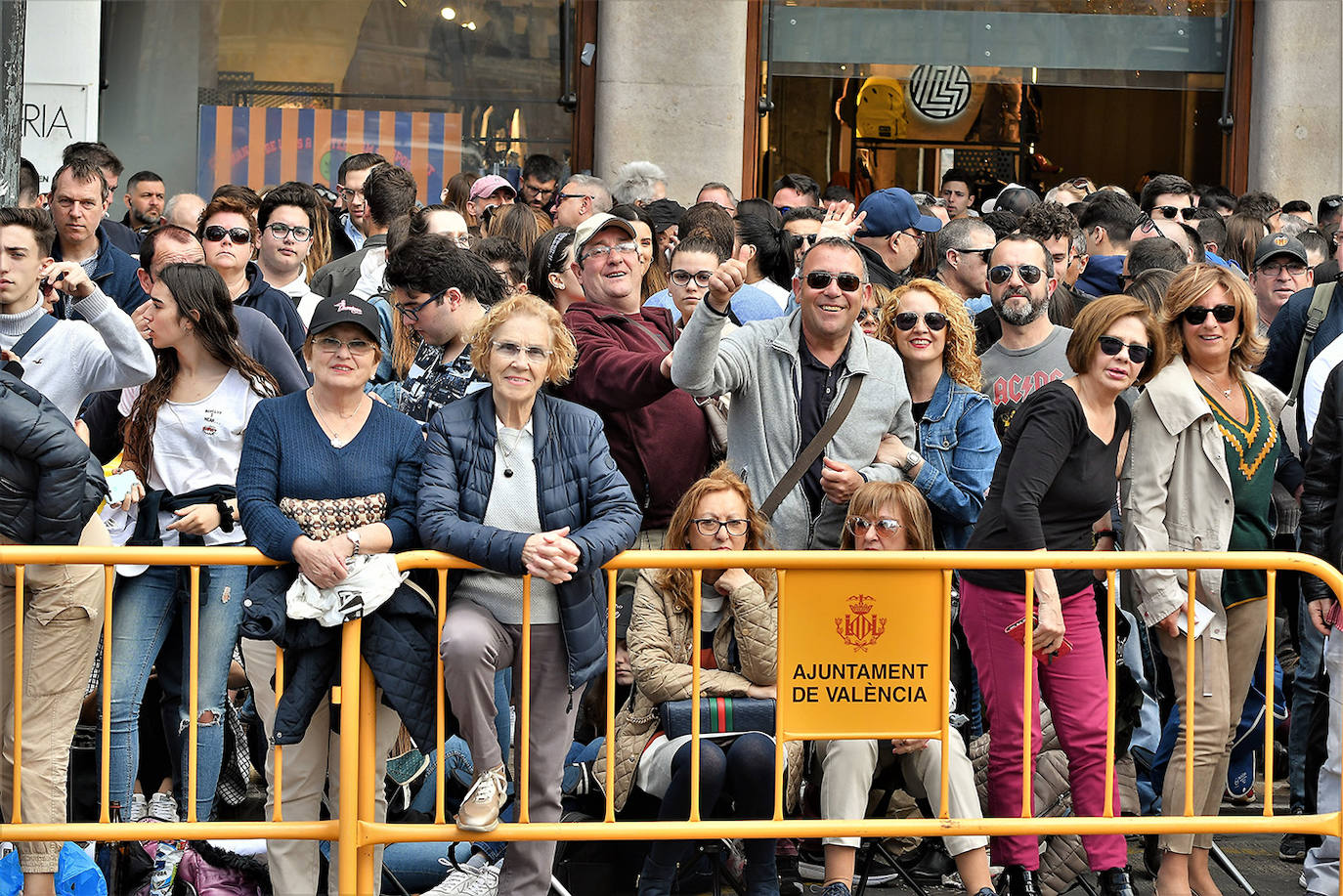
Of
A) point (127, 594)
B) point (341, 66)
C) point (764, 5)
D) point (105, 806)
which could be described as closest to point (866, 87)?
point (764, 5)

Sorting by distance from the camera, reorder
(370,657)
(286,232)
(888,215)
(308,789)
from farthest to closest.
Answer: (888,215)
(286,232)
(308,789)
(370,657)

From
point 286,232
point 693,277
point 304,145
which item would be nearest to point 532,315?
point 693,277

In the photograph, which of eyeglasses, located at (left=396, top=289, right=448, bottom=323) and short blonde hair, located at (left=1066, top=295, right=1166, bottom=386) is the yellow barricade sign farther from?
eyeglasses, located at (left=396, top=289, right=448, bottom=323)

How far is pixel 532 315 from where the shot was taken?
5828 mm

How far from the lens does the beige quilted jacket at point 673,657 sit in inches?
244

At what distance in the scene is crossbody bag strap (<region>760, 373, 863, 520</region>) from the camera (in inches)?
257

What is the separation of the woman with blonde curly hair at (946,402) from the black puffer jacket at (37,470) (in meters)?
3.09

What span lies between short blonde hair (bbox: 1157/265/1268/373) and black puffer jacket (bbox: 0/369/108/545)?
4.01m

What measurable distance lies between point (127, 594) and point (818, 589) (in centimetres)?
260

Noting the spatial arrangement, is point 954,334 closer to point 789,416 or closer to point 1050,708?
point 789,416

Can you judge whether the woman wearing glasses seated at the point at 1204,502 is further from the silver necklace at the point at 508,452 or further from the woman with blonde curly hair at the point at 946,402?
the silver necklace at the point at 508,452

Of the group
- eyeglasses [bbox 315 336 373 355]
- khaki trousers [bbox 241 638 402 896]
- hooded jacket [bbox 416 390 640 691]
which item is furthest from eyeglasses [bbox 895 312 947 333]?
khaki trousers [bbox 241 638 402 896]

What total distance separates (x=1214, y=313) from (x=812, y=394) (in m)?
1.54

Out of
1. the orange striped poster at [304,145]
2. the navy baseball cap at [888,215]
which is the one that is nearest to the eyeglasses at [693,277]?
the navy baseball cap at [888,215]
